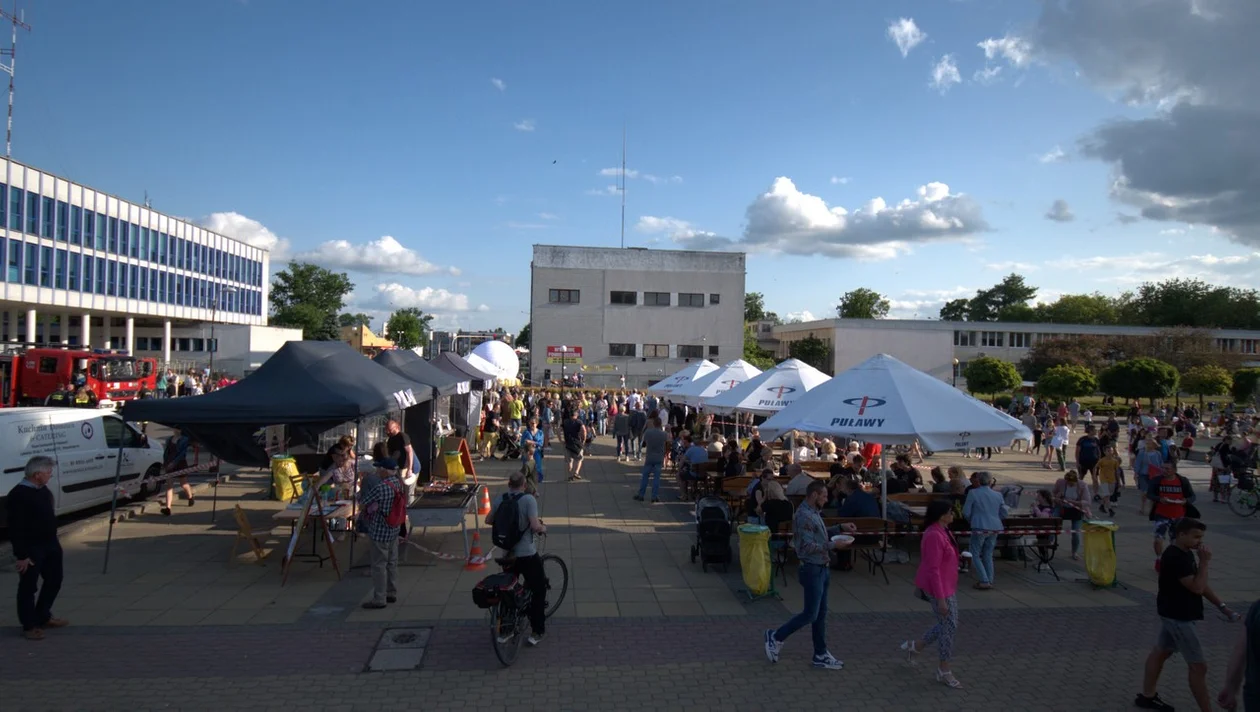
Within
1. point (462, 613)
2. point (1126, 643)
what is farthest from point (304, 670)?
point (1126, 643)

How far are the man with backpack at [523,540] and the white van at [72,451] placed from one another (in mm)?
6301

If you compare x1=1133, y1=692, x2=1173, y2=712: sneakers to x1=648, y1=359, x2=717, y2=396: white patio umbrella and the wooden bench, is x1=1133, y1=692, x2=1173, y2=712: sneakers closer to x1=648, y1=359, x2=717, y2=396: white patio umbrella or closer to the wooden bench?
the wooden bench

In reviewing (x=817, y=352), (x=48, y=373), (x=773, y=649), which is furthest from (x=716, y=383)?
(x=817, y=352)

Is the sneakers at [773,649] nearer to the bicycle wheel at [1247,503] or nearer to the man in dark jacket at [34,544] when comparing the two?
the man in dark jacket at [34,544]

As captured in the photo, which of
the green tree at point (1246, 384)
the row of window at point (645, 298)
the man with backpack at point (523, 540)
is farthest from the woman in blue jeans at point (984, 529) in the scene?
the row of window at point (645, 298)

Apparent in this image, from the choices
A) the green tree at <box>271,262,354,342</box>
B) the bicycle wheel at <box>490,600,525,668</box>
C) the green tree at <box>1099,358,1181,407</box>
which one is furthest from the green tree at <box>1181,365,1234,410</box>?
the green tree at <box>271,262,354,342</box>

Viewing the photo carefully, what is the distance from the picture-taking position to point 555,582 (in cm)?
861

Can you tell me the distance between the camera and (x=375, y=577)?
766 cm

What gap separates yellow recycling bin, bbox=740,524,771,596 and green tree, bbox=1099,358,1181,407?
3876cm

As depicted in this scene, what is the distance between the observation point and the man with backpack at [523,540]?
21.2 feet

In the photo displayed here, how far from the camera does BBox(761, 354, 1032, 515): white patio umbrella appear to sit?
8.83m

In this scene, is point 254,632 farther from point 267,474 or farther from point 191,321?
point 191,321

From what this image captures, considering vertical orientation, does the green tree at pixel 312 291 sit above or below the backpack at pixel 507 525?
above

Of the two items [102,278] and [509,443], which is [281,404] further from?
[102,278]
